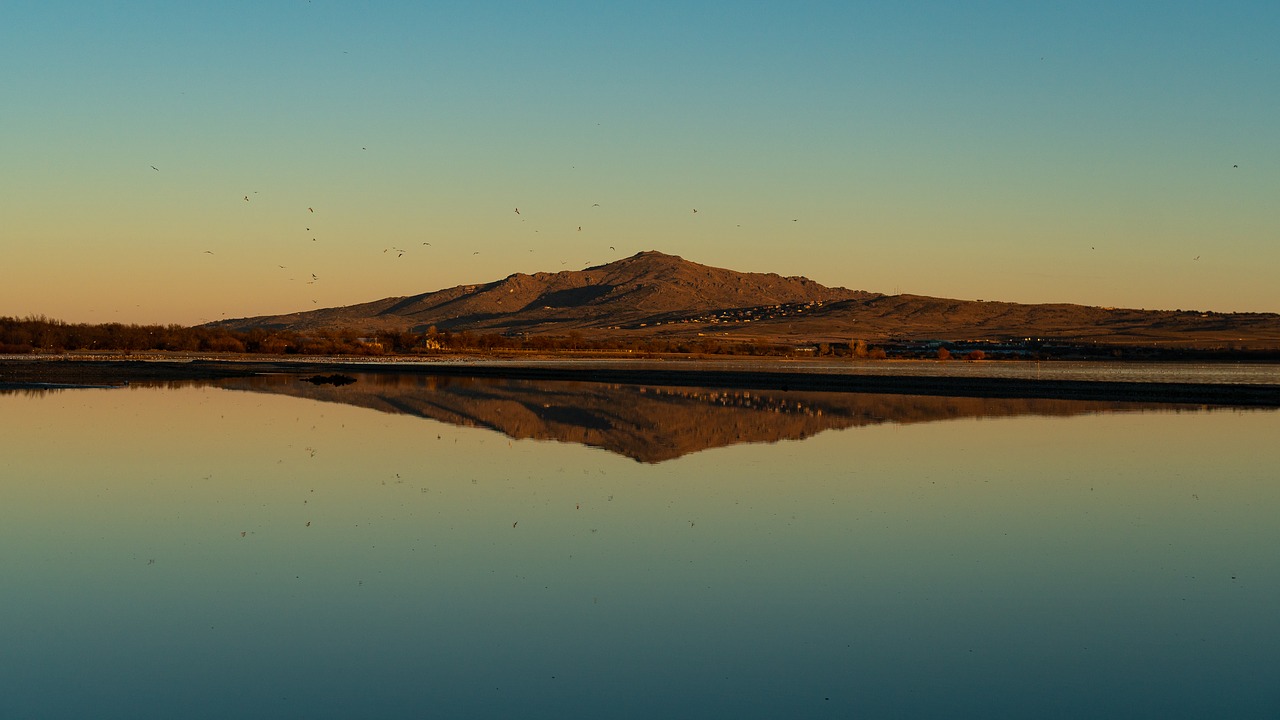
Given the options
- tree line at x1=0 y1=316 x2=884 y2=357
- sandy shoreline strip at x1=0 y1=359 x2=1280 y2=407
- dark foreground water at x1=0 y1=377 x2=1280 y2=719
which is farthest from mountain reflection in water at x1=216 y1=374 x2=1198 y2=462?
tree line at x1=0 y1=316 x2=884 y2=357

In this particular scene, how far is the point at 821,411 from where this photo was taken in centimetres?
2775

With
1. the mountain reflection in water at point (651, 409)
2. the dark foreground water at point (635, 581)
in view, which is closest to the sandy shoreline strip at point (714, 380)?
the mountain reflection in water at point (651, 409)

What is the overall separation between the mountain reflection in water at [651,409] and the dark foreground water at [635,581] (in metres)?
2.33

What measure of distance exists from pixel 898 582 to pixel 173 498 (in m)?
8.16

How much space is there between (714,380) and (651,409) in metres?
17.0

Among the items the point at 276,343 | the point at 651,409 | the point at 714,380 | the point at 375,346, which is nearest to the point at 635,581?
the point at 651,409

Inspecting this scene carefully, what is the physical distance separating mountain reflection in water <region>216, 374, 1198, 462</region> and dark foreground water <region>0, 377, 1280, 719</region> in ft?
7.65

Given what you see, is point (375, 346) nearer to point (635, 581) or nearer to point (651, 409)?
point (651, 409)

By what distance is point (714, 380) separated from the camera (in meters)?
44.5

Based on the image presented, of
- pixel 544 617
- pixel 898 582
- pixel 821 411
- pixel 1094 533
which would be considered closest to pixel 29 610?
pixel 544 617

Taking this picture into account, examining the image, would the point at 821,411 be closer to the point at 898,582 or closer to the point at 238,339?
the point at 898,582

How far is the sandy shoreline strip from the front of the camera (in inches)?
1351

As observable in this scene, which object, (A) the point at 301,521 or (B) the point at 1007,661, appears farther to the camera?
(A) the point at 301,521

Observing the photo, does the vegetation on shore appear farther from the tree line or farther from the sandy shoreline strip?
the sandy shoreline strip
